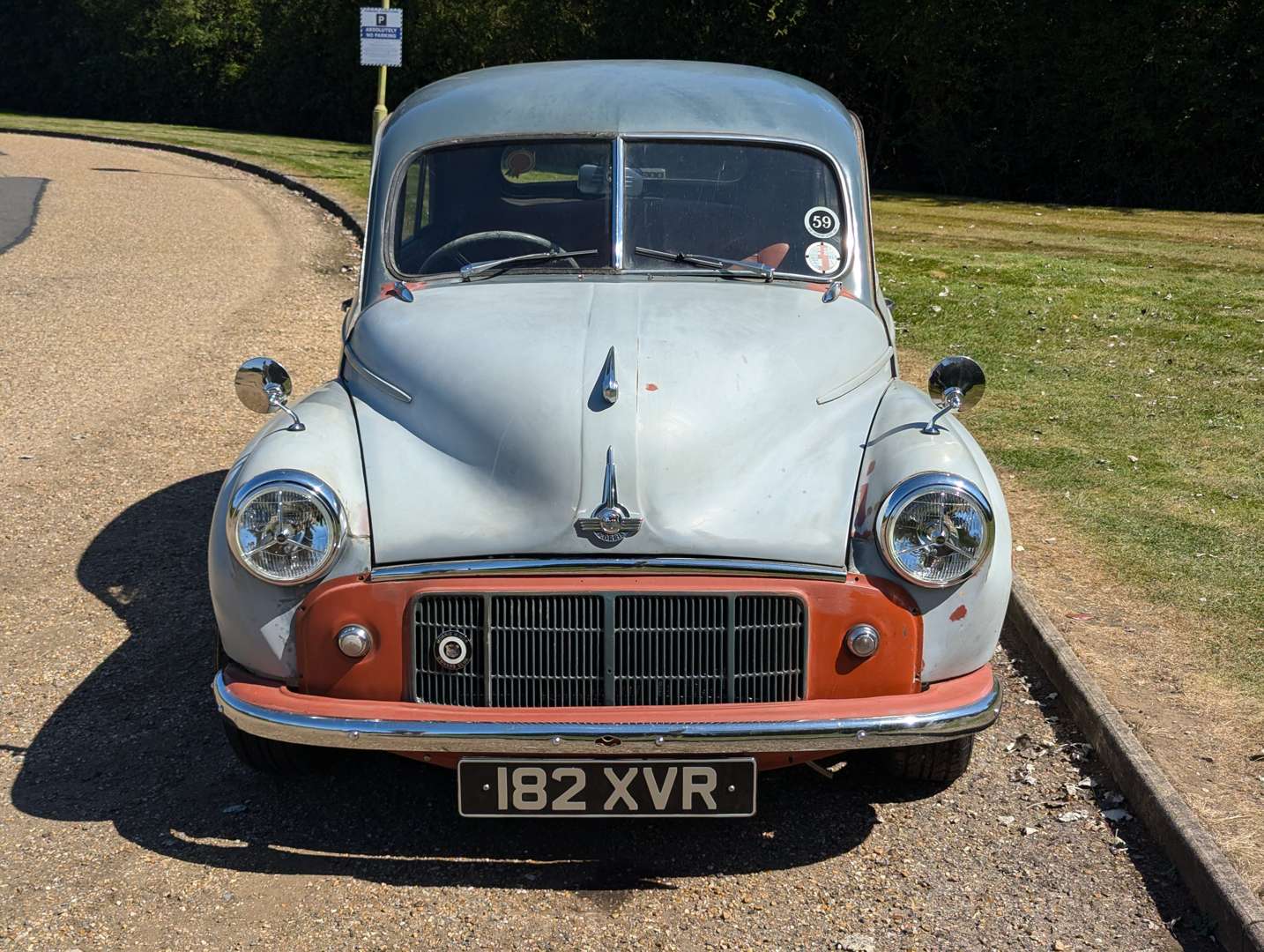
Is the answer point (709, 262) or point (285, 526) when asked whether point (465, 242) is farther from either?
point (285, 526)

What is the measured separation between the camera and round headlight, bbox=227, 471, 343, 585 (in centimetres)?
364

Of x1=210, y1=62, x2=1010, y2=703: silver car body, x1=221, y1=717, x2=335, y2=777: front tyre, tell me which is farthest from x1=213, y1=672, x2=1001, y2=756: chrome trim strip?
x1=221, y1=717, x2=335, y2=777: front tyre

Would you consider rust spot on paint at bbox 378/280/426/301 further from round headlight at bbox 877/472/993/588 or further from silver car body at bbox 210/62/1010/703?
round headlight at bbox 877/472/993/588

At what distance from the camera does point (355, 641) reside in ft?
11.7

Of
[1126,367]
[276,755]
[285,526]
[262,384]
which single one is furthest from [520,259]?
[1126,367]

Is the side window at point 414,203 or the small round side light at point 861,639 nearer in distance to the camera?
the small round side light at point 861,639

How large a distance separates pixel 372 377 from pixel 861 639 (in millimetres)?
1771

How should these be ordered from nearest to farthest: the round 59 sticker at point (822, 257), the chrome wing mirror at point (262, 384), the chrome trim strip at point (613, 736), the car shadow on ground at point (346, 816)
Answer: the chrome trim strip at point (613, 736), the car shadow on ground at point (346, 816), the chrome wing mirror at point (262, 384), the round 59 sticker at point (822, 257)

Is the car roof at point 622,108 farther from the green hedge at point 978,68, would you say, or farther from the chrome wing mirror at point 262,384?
the green hedge at point 978,68

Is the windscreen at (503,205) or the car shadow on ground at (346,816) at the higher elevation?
the windscreen at (503,205)

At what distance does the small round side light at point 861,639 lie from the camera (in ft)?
11.7

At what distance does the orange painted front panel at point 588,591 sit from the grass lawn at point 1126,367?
1822mm

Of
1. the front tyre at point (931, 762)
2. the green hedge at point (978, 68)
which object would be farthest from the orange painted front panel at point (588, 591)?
the green hedge at point (978, 68)

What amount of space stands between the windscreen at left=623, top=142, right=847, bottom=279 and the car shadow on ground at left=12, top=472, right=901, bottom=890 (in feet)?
5.85
